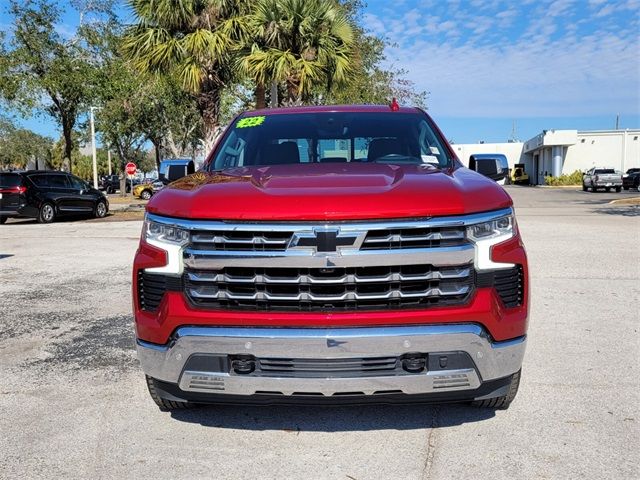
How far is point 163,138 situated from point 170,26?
3035cm

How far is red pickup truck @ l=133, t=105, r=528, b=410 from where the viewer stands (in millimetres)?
2760

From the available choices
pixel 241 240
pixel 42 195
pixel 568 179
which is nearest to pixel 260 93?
pixel 42 195

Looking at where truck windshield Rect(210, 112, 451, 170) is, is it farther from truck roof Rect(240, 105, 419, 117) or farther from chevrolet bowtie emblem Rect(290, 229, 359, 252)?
chevrolet bowtie emblem Rect(290, 229, 359, 252)

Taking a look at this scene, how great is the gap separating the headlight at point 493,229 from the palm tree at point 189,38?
14720 millimetres

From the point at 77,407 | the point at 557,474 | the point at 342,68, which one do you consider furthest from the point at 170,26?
the point at 557,474

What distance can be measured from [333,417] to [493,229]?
1474mm

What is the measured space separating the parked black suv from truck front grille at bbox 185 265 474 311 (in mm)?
17199

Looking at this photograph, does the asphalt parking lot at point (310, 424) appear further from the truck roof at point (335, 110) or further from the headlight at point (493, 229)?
the truck roof at point (335, 110)

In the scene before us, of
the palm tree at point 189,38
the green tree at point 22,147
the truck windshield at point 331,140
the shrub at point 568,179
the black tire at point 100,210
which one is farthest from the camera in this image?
the green tree at point 22,147

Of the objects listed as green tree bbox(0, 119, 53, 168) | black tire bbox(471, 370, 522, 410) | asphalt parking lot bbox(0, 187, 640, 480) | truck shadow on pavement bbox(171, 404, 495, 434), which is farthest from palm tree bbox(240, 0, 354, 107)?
green tree bbox(0, 119, 53, 168)

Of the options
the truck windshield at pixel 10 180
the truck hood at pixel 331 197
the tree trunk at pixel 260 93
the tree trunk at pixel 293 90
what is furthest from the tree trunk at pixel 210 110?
the truck hood at pixel 331 197

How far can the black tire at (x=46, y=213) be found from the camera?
18188 millimetres

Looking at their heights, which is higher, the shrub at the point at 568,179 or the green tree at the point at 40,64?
the green tree at the point at 40,64

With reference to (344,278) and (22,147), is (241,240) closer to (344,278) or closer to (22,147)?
(344,278)
